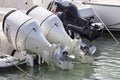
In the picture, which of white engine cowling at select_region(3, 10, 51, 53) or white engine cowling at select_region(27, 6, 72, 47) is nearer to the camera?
white engine cowling at select_region(3, 10, 51, 53)

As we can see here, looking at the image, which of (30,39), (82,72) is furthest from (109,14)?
(30,39)

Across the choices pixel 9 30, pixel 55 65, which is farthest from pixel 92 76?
pixel 9 30

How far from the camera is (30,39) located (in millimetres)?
9875

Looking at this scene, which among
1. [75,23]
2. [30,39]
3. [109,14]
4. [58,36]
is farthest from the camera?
[109,14]

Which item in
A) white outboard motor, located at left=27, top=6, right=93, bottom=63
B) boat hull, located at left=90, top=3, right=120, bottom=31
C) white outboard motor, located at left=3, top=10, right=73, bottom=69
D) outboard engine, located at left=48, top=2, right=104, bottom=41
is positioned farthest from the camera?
boat hull, located at left=90, top=3, right=120, bottom=31

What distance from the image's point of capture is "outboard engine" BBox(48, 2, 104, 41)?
12.5m

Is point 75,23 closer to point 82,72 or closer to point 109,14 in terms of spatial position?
point 109,14

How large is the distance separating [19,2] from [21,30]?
3.97m

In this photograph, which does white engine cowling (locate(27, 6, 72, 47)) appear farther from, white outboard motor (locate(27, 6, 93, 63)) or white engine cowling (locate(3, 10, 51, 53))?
Result: white engine cowling (locate(3, 10, 51, 53))

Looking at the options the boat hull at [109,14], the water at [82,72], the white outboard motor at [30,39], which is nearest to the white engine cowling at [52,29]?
the white outboard motor at [30,39]

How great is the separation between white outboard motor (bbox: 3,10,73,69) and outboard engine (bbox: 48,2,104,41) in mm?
2423

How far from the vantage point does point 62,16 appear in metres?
13.0

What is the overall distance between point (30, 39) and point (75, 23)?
3591 mm

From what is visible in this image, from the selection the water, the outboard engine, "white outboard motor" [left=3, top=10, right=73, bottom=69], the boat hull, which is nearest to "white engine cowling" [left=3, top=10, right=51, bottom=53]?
"white outboard motor" [left=3, top=10, right=73, bottom=69]
